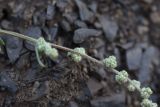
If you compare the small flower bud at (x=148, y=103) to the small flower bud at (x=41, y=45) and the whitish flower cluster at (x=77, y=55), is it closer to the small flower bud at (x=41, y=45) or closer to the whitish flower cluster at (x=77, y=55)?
the whitish flower cluster at (x=77, y=55)

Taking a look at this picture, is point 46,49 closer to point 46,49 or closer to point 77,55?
point 46,49

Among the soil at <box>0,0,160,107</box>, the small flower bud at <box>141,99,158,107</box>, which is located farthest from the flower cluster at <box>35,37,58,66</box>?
the small flower bud at <box>141,99,158,107</box>

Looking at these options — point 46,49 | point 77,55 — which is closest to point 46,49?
point 46,49

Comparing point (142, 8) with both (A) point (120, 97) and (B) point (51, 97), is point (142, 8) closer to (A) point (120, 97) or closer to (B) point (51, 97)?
(A) point (120, 97)

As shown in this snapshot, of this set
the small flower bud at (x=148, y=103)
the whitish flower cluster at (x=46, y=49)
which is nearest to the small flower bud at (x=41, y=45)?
the whitish flower cluster at (x=46, y=49)

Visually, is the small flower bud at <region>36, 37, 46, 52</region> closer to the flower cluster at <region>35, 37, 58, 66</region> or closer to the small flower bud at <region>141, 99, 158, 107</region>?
the flower cluster at <region>35, 37, 58, 66</region>

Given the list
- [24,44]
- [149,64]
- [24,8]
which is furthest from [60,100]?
[149,64]
